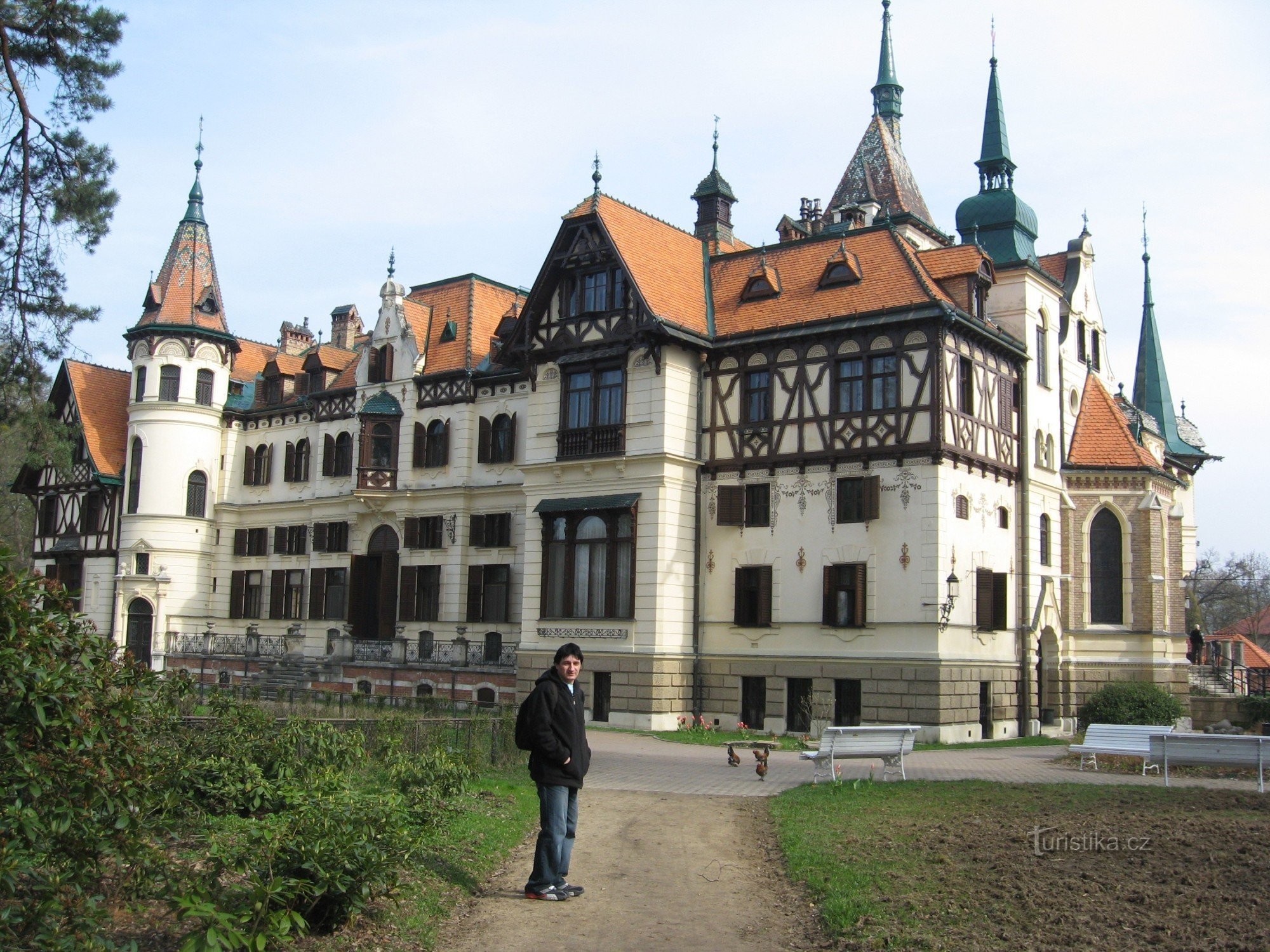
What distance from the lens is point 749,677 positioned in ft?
102

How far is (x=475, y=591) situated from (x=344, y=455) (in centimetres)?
820

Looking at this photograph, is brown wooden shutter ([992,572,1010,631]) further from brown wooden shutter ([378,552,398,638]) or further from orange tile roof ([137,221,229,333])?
orange tile roof ([137,221,229,333])

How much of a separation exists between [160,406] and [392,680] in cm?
1613

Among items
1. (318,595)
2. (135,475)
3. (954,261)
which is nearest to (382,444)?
(318,595)

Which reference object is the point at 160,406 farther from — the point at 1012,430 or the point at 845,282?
the point at 1012,430

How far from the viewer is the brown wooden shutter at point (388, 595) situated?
4044 cm

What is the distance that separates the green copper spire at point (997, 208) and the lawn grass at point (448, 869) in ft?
81.7

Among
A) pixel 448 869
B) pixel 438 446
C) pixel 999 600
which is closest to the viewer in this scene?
pixel 448 869

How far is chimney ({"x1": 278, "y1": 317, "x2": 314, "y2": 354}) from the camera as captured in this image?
170 feet

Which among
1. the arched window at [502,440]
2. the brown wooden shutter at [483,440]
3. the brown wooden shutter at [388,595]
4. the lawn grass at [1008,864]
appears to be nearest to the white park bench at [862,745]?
the lawn grass at [1008,864]

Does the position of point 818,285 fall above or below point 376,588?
above

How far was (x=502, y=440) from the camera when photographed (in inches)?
1523

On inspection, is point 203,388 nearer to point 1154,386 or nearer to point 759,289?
point 759,289

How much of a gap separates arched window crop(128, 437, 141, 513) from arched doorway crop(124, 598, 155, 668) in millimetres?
3584
